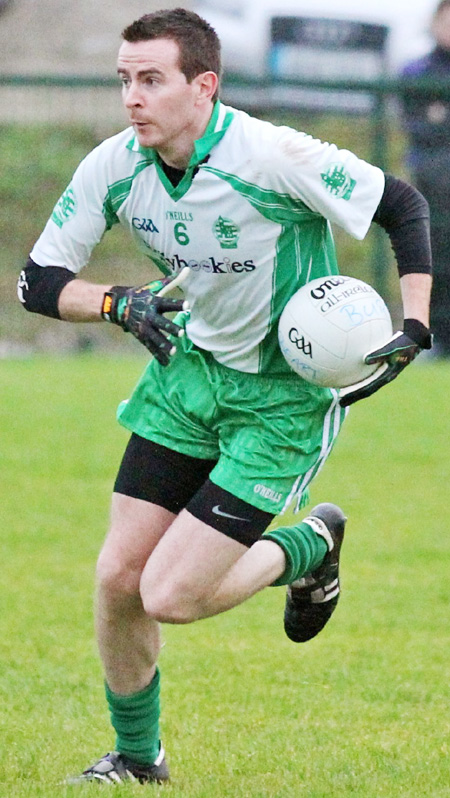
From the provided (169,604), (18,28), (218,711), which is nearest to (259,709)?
(218,711)

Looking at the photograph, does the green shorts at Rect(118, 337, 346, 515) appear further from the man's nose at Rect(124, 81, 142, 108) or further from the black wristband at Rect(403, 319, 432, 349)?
the man's nose at Rect(124, 81, 142, 108)

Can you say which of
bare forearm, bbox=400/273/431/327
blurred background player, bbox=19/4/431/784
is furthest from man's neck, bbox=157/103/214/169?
bare forearm, bbox=400/273/431/327

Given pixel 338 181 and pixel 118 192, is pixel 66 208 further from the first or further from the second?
pixel 338 181

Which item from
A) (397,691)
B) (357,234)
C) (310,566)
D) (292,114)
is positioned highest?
(357,234)

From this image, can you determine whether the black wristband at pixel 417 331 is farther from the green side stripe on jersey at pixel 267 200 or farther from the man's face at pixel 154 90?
the man's face at pixel 154 90

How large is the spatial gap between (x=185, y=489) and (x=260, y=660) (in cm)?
147

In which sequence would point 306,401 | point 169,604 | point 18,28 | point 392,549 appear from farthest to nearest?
point 18,28 → point 392,549 → point 306,401 → point 169,604

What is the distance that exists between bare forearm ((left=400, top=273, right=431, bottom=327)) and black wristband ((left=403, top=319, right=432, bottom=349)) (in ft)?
0.07

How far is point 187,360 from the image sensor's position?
4.68m

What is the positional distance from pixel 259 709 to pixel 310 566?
1.99 ft

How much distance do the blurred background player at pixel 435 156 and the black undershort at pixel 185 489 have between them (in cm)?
950

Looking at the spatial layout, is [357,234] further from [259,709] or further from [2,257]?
[2,257]

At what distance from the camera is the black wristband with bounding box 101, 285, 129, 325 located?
13.7 feet

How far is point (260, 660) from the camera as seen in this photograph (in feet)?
19.3
